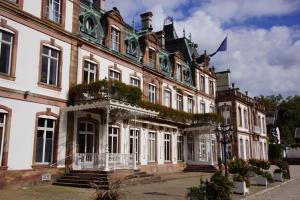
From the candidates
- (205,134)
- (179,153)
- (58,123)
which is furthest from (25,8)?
(205,134)

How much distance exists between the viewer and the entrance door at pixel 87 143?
17708 mm

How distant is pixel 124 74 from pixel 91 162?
6652 mm

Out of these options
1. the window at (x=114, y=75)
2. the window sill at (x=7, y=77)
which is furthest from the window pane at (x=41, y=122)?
the window at (x=114, y=75)

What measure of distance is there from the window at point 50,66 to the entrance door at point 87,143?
9.41 ft

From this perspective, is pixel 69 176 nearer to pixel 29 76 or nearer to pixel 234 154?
pixel 29 76

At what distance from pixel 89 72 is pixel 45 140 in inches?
197

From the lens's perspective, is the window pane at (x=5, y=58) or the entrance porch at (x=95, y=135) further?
the entrance porch at (x=95, y=135)

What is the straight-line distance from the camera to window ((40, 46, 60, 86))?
654 inches

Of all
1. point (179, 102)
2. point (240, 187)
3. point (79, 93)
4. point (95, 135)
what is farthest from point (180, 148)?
point (240, 187)

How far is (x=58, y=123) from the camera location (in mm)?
16719

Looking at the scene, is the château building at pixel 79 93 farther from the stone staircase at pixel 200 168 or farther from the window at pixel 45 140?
the stone staircase at pixel 200 168

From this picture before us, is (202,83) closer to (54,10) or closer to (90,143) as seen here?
(90,143)

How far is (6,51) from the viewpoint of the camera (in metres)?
14.8

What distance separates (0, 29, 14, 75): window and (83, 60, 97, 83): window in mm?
4736
